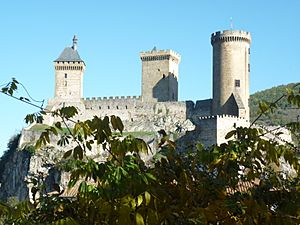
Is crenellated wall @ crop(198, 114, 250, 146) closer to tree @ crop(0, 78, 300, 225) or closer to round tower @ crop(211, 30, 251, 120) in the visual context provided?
round tower @ crop(211, 30, 251, 120)

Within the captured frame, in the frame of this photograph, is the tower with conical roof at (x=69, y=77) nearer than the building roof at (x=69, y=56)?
Yes

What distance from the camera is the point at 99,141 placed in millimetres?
4488

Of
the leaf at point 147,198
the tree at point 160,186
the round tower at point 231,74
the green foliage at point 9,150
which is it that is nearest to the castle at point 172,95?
the round tower at point 231,74

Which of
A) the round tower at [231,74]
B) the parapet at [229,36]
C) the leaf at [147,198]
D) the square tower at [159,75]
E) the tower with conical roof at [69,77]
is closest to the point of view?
the leaf at [147,198]

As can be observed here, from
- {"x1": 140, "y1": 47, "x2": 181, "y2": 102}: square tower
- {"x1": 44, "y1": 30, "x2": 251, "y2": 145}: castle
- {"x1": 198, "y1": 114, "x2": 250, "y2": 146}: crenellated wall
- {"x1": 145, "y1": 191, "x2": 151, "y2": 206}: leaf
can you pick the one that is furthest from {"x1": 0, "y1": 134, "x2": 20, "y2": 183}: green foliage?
{"x1": 145, "y1": 191, "x2": 151, "y2": 206}: leaf

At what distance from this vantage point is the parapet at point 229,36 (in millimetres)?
44188

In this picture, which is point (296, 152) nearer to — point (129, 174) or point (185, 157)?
point (185, 157)

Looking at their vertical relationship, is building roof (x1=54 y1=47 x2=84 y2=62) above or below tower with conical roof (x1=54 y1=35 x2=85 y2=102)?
above

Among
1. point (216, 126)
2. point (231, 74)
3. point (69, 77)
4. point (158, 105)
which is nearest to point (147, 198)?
point (216, 126)

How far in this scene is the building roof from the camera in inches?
2041

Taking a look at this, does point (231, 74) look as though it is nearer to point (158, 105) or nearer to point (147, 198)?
point (158, 105)

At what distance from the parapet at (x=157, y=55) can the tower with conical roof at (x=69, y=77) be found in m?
5.24

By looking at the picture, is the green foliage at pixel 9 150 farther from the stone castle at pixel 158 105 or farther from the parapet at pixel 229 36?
the parapet at pixel 229 36

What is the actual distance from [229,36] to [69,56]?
569 inches
